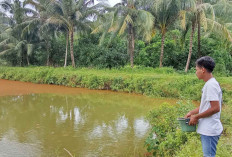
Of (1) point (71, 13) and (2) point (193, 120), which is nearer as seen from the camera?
(2) point (193, 120)

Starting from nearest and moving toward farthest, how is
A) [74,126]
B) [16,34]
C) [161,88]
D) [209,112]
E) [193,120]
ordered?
[209,112] < [193,120] < [74,126] < [161,88] < [16,34]

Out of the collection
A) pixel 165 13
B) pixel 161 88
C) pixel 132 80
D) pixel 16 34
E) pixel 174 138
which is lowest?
pixel 174 138

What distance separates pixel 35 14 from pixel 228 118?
56.8 feet

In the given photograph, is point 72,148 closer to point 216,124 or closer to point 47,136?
point 47,136

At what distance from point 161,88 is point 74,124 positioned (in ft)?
16.8

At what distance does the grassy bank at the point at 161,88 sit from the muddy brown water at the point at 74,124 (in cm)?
59

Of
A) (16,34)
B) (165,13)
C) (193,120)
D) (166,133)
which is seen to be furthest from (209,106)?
(16,34)

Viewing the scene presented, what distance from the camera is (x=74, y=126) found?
6.46 m

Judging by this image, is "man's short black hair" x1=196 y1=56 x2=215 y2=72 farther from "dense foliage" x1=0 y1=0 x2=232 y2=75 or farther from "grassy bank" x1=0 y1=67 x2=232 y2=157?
"dense foliage" x1=0 y1=0 x2=232 y2=75

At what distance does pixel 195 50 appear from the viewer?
15672 millimetres

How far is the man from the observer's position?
7.45 feet

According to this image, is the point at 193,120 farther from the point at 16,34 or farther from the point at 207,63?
the point at 16,34

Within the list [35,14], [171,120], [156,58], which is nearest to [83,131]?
[171,120]

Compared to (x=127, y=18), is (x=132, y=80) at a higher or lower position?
lower
